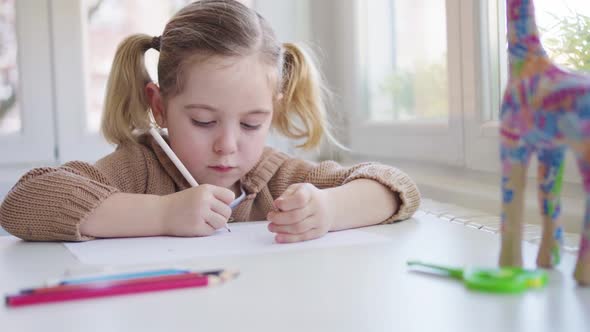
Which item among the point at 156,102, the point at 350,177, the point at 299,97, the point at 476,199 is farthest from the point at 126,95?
the point at 476,199

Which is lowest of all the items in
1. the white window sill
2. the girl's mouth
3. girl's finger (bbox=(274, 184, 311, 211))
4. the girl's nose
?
the white window sill

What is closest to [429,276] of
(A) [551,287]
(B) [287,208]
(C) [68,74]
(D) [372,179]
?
(A) [551,287]

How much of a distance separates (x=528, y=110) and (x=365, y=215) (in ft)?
1.43

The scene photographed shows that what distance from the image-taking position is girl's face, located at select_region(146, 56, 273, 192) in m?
0.98

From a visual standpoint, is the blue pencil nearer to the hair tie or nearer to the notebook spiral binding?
the notebook spiral binding

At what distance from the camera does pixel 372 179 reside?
0.97 metres

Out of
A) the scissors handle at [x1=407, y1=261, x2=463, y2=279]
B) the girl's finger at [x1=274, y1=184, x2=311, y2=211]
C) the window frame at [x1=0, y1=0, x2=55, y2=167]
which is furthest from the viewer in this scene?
the window frame at [x1=0, y1=0, x2=55, y2=167]

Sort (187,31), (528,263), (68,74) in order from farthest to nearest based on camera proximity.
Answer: (68,74)
(187,31)
(528,263)

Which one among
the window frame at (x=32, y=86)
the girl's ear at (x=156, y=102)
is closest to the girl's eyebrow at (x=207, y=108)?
the girl's ear at (x=156, y=102)

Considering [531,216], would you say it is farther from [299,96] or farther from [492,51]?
[299,96]

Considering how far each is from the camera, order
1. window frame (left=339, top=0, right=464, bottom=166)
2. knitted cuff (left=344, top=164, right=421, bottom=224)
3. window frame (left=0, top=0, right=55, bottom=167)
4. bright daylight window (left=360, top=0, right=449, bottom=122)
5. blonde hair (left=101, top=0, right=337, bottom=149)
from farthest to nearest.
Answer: window frame (left=0, top=0, right=55, bottom=167) → bright daylight window (left=360, top=0, right=449, bottom=122) → window frame (left=339, top=0, right=464, bottom=166) → blonde hair (left=101, top=0, right=337, bottom=149) → knitted cuff (left=344, top=164, right=421, bottom=224)

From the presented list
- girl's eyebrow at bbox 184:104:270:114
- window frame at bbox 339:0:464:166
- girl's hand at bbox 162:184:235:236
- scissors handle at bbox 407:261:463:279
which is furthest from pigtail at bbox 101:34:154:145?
scissors handle at bbox 407:261:463:279

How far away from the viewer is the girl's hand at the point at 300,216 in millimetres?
782

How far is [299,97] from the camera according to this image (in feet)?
3.96
